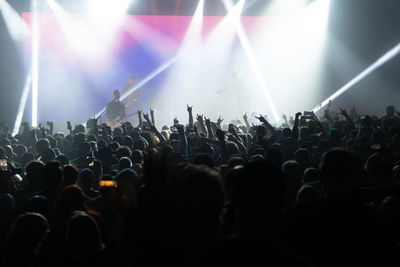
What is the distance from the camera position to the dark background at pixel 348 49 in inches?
667

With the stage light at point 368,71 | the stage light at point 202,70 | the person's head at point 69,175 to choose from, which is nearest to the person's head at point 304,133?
the person's head at point 69,175

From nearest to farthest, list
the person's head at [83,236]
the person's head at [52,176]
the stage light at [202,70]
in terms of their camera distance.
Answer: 1. the person's head at [83,236]
2. the person's head at [52,176]
3. the stage light at [202,70]

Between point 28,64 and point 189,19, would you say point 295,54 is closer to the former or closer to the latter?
point 189,19

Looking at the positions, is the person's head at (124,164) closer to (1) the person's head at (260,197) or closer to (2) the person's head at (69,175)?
(2) the person's head at (69,175)

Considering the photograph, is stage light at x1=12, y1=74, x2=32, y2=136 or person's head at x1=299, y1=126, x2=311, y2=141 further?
stage light at x1=12, y1=74, x2=32, y2=136

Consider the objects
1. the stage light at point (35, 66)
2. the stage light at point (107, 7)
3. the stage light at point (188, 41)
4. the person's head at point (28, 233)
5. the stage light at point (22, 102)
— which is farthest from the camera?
the stage light at point (188, 41)

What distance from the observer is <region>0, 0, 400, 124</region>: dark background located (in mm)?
16938

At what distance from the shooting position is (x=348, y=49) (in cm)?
1820

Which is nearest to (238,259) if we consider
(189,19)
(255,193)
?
(255,193)

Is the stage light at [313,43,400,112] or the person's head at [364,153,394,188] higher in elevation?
the stage light at [313,43,400,112]

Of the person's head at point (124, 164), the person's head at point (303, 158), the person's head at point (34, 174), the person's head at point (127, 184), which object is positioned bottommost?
the person's head at point (127, 184)

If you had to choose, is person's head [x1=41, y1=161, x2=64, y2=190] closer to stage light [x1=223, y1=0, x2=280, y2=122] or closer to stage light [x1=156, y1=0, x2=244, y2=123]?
stage light [x1=156, y1=0, x2=244, y2=123]

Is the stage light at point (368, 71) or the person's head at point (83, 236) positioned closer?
the person's head at point (83, 236)

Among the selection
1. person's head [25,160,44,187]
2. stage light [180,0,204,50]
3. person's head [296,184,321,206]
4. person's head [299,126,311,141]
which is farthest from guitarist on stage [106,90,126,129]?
person's head [296,184,321,206]
